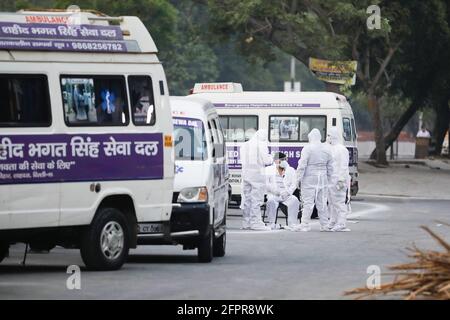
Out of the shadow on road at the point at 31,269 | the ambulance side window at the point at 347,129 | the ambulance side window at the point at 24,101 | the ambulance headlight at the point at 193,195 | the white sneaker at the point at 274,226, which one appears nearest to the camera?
the ambulance side window at the point at 24,101

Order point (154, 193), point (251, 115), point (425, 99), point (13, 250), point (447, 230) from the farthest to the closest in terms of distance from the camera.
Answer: point (425, 99) → point (251, 115) → point (447, 230) → point (13, 250) → point (154, 193)

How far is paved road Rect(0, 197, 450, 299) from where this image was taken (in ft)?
45.7

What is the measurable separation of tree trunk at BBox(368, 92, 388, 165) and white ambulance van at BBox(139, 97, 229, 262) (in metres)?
27.3

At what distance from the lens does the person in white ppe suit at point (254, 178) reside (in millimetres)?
25281

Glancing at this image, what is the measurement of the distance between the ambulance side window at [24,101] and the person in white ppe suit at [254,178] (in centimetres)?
981

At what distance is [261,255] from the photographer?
63.8 ft

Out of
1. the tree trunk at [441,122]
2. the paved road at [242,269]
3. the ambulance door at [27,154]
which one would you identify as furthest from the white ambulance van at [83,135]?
Answer: the tree trunk at [441,122]

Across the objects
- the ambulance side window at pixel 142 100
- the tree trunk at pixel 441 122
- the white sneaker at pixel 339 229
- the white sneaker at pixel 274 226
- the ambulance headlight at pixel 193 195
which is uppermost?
the ambulance side window at pixel 142 100

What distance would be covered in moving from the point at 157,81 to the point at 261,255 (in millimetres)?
3598

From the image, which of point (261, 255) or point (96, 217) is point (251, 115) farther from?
point (96, 217)

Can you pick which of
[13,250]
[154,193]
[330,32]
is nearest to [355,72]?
[330,32]

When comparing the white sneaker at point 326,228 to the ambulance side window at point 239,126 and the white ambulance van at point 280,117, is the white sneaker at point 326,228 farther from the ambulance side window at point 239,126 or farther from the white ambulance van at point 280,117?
the ambulance side window at point 239,126

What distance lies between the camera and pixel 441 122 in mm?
62719

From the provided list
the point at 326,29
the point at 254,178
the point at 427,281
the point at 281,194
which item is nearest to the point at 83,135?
the point at 427,281
